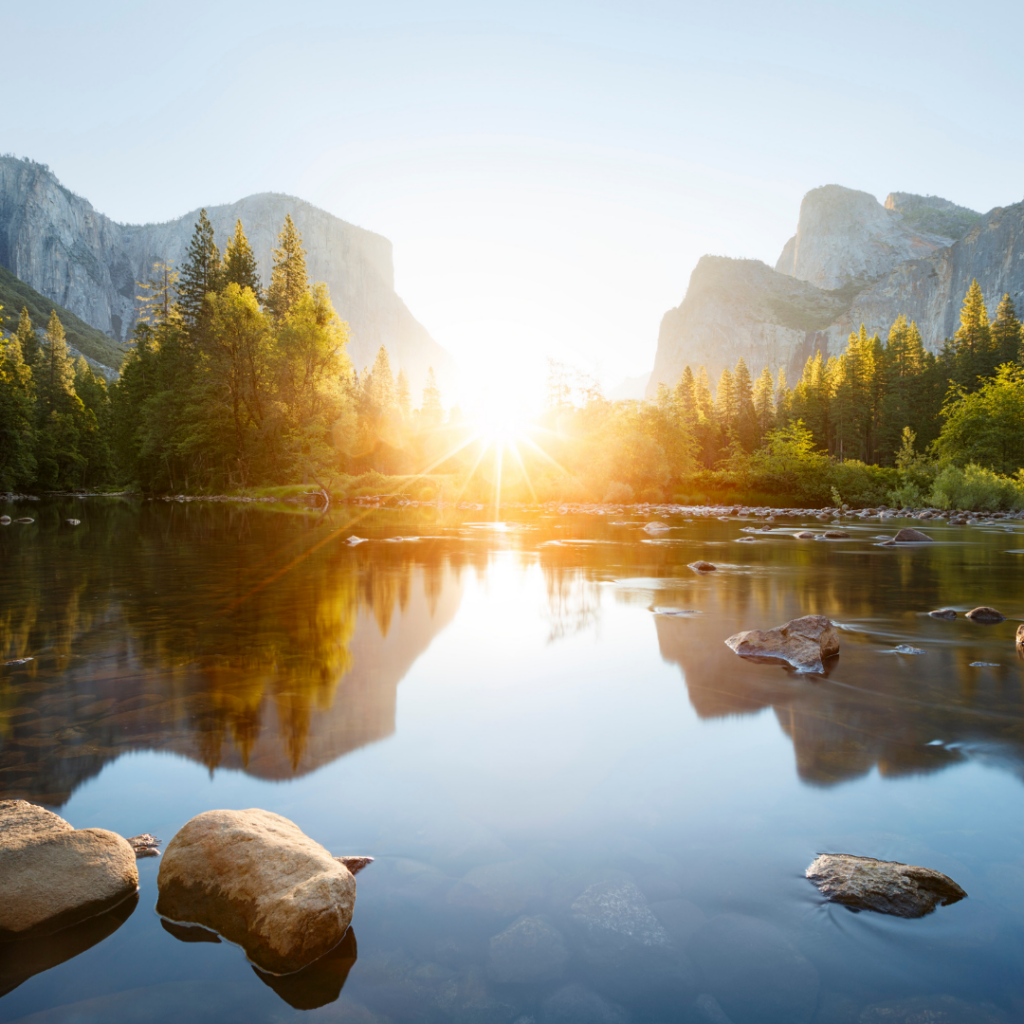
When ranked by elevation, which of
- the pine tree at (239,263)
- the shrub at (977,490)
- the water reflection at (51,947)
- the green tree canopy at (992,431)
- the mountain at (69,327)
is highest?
the mountain at (69,327)

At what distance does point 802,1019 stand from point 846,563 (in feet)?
58.6

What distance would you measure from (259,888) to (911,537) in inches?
1076

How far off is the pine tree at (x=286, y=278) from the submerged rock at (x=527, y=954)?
60.4 m

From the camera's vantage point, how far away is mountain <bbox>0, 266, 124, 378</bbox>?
457 ft

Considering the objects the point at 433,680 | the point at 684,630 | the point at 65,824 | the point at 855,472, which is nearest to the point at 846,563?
the point at 684,630

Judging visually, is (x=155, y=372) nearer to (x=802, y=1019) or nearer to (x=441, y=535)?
(x=441, y=535)

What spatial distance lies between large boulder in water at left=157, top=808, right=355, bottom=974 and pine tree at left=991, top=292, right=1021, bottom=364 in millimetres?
87910

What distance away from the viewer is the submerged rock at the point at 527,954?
3025mm

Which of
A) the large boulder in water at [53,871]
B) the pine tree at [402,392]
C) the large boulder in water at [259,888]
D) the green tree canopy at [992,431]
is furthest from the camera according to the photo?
the pine tree at [402,392]

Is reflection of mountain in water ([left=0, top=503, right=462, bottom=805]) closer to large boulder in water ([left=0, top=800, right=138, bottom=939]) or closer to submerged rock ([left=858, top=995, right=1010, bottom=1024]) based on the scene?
large boulder in water ([left=0, top=800, right=138, bottom=939])

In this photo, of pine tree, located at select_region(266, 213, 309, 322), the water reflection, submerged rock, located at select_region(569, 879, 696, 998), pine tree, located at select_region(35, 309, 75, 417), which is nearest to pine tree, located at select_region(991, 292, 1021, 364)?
pine tree, located at select_region(266, 213, 309, 322)

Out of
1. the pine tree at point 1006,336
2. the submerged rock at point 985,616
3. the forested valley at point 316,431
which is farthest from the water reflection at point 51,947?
the pine tree at point 1006,336

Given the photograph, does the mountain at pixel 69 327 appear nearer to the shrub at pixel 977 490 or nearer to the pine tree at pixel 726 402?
the pine tree at pixel 726 402

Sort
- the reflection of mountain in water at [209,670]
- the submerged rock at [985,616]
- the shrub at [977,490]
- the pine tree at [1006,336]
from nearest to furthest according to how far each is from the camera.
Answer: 1. the reflection of mountain in water at [209,670]
2. the submerged rock at [985,616]
3. the shrub at [977,490]
4. the pine tree at [1006,336]
